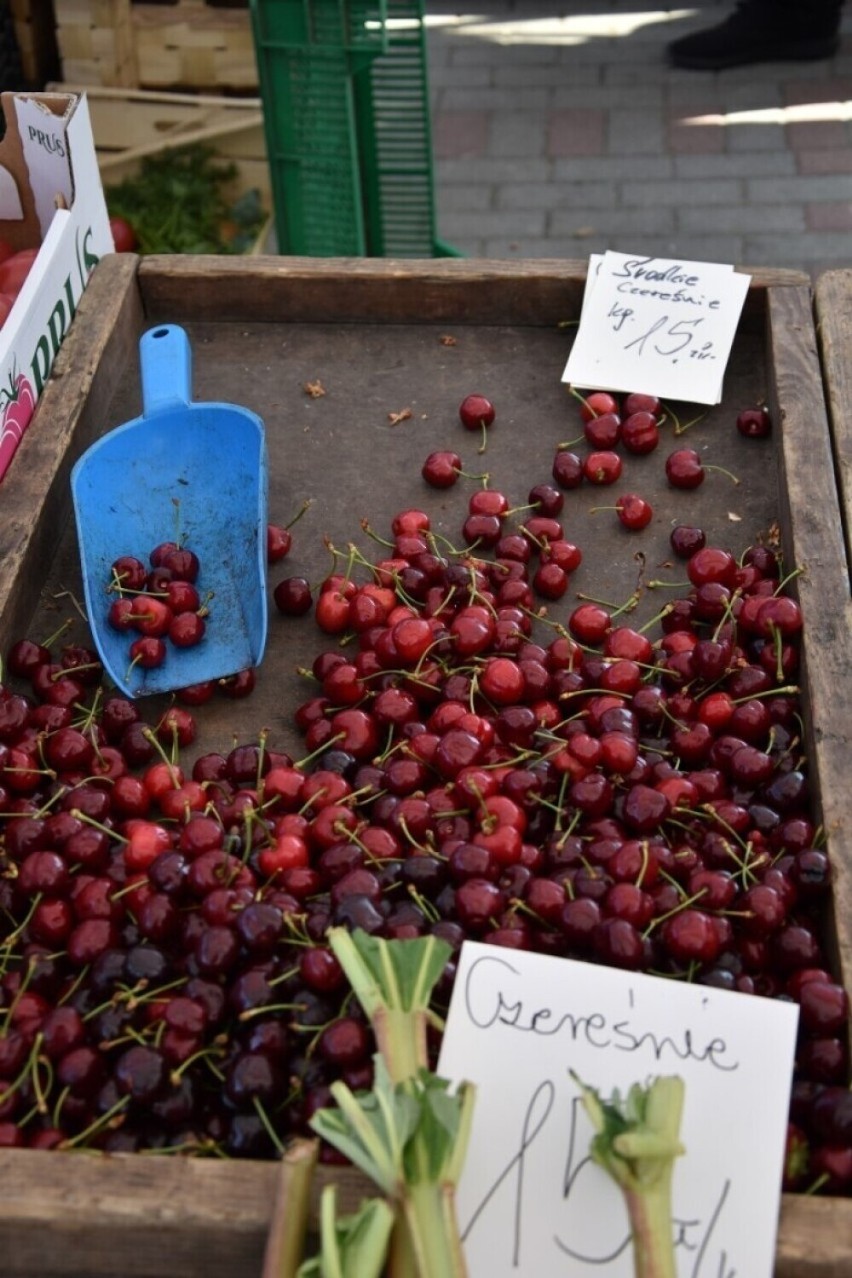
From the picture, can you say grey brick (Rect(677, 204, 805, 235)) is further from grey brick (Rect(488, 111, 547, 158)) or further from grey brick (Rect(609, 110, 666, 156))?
grey brick (Rect(488, 111, 547, 158))

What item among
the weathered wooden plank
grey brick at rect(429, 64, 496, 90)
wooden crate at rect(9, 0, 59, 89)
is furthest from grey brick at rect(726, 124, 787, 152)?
the weathered wooden plank

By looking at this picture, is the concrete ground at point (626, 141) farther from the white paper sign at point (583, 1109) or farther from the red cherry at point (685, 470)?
the white paper sign at point (583, 1109)

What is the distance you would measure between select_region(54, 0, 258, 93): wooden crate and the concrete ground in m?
0.97

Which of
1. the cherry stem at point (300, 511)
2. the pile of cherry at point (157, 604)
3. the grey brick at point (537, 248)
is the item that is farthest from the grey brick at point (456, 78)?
the pile of cherry at point (157, 604)

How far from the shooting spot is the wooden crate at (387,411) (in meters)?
1.85

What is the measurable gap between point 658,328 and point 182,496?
0.85m

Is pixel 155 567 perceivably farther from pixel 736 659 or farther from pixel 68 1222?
pixel 68 1222

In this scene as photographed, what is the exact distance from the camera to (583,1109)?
1233 mm

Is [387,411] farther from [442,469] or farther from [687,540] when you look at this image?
[687,540]

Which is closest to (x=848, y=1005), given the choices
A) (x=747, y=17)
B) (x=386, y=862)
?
(x=386, y=862)

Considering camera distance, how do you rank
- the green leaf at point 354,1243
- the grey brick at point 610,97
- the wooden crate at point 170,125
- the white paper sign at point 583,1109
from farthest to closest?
the grey brick at point 610,97 → the wooden crate at point 170,125 → the white paper sign at point 583,1109 → the green leaf at point 354,1243

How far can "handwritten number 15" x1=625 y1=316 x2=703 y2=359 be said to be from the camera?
89.4 inches

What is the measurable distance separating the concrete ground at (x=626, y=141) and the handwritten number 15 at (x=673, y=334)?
2060 millimetres

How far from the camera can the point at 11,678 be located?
1849mm
